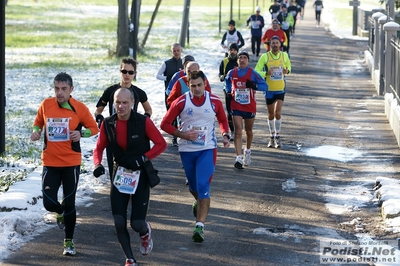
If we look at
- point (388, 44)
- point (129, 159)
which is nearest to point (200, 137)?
point (129, 159)

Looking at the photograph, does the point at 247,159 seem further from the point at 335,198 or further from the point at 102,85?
the point at 102,85

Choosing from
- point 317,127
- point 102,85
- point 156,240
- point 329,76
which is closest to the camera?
point 156,240

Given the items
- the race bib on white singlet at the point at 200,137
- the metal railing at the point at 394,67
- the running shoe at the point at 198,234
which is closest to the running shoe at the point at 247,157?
the race bib on white singlet at the point at 200,137

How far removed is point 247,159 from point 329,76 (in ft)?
46.3

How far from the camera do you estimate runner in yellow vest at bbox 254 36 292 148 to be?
48.6 ft

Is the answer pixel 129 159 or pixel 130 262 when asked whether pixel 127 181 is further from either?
pixel 130 262

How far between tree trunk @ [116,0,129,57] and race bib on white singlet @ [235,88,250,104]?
61.7 ft

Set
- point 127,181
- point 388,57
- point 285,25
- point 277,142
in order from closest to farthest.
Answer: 1. point 127,181
2. point 277,142
3. point 388,57
4. point 285,25

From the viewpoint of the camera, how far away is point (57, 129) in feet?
27.6

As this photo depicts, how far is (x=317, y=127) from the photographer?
17.1m

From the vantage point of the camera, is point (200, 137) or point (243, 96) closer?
point (200, 137)

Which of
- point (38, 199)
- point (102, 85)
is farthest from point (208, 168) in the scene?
point (102, 85)

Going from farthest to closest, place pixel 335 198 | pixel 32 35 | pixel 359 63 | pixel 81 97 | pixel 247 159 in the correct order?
pixel 32 35 < pixel 359 63 < pixel 81 97 < pixel 247 159 < pixel 335 198

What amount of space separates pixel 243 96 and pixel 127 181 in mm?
5597
